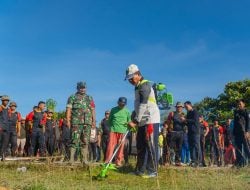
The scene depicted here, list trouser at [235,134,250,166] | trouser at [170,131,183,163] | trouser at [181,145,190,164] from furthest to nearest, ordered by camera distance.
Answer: trouser at [181,145,190,164] → trouser at [170,131,183,163] → trouser at [235,134,250,166]

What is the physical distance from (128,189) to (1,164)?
3772 millimetres

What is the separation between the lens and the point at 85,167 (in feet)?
27.9

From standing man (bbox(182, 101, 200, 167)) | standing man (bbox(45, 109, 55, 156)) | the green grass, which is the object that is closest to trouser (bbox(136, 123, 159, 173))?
the green grass

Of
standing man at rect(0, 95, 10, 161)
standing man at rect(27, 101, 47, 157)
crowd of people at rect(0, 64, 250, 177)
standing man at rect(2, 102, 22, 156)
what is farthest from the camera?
standing man at rect(27, 101, 47, 157)

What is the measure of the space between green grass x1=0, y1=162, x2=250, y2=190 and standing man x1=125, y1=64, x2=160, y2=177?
33 cm

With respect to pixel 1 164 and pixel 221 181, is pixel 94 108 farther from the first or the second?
pixel 221 181

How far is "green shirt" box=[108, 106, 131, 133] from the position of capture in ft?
36.0

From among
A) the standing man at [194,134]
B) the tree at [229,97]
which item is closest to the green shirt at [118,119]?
the standing man at [194,134]

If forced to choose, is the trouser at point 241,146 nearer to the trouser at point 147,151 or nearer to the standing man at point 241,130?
the standing man at point 241,130

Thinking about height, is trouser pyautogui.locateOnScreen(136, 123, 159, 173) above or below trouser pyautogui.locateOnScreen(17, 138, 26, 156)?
below

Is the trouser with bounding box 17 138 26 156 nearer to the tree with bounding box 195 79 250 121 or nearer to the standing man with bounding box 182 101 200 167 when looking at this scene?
the standing man with bounding box 182 101 200 167

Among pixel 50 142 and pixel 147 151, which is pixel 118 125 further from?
pixel 50 142

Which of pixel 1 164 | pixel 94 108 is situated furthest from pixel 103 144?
pixel 1 164

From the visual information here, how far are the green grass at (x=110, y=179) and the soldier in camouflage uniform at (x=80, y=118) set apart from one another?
3.55ft
